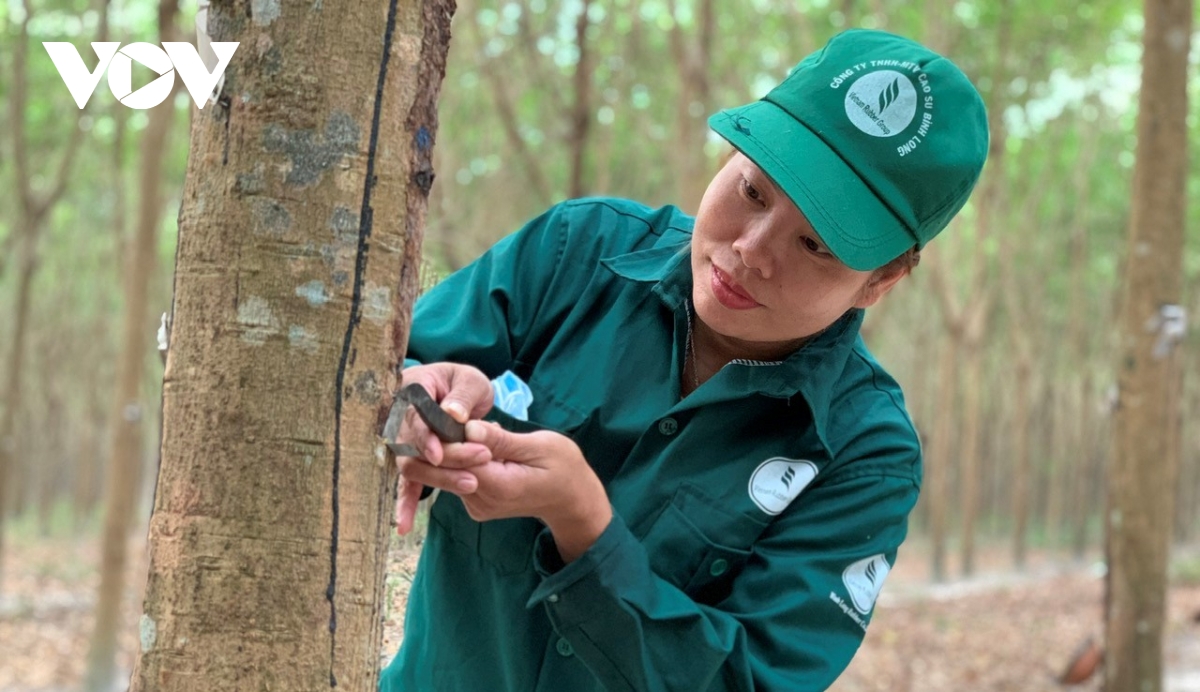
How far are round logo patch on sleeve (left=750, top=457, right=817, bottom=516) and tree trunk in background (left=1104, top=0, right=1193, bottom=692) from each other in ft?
12.4

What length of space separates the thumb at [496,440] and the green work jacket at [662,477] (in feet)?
0.60

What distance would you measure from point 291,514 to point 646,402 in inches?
21.8

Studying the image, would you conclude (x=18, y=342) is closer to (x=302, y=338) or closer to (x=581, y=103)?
(x=581, y=103)

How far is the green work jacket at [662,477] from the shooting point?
54.7 inches

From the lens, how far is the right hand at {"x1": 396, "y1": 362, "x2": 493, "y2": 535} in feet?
3.97

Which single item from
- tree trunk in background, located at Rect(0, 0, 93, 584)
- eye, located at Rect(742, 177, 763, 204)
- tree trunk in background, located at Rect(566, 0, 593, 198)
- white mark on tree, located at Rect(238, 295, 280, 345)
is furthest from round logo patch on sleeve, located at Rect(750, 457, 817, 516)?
tree trunk in background, located at Rect(0, 0, 93, 584)

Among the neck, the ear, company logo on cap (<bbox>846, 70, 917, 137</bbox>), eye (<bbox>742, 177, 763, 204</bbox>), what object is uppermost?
company logo on cap (<bbox>846, 70, 917, 137</bbox>)

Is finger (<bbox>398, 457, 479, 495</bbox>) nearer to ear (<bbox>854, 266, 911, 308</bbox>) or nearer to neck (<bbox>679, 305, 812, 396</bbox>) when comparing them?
neck (<bbox>679, 305, 812, 396</bbox>)

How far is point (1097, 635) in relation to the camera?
855cm

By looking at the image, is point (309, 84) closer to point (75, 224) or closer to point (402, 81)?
point (402, 81)

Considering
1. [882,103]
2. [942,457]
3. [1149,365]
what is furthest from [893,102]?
[942,457]

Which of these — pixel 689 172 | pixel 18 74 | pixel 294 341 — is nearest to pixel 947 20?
pixel 689 172

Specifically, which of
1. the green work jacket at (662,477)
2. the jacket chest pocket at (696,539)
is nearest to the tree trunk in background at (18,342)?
the green work jacket at (662,477)

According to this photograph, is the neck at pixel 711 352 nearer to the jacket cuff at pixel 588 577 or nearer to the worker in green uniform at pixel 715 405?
the worker in green uniform at pixel 715 405
